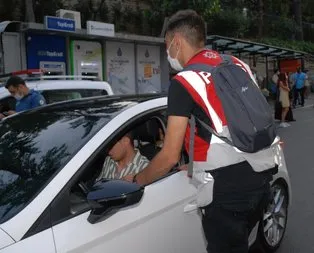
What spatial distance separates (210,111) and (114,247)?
860mm

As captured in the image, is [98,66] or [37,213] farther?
[98,66]

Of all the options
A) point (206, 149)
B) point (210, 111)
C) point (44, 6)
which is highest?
point (44, 6)

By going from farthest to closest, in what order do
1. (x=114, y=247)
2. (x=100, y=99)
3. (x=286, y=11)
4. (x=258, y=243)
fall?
(x=286, y=11) < (x=258, y=243) < (x=100, y=99) < (x=114, y=247)

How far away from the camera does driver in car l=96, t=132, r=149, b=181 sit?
11.1ft

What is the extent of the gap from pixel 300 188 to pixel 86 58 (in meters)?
9.77

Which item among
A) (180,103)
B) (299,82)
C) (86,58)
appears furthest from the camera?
(299,82)

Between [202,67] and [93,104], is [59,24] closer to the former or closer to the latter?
[93,104]

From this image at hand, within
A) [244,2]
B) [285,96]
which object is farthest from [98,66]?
[244,2]

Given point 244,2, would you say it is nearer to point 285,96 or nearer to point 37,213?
point 285,96

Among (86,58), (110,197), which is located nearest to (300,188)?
(110,197)

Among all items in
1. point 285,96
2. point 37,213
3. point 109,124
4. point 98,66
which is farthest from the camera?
point 98,66

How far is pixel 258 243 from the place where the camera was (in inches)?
164

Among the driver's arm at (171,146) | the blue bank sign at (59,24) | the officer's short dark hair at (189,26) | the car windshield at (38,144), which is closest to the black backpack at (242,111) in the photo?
the driver's arm at (171,146)

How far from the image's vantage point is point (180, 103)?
252 cm
